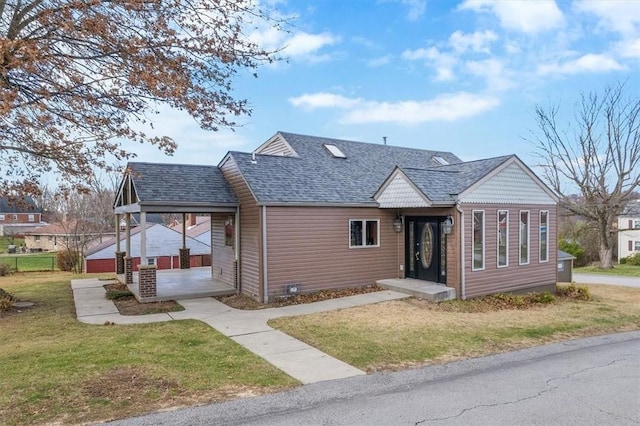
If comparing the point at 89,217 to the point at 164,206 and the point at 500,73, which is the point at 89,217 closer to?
the point at 164,206

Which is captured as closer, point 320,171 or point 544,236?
point 544,236

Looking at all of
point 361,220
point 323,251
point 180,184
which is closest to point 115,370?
point 180,184

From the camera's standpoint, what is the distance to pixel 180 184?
12.5 metres

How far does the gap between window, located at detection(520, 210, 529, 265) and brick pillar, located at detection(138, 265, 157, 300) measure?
→ 36.5 feet

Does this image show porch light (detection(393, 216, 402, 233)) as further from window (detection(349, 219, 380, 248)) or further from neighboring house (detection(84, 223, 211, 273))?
neighboring house (detection(84, 223, 211, 273))

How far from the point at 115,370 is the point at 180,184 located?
23.8 ft

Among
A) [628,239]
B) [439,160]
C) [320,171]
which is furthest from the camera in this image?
[628,239]

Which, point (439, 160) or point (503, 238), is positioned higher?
point (439, 160)

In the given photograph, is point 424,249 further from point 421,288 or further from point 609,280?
point 609,280

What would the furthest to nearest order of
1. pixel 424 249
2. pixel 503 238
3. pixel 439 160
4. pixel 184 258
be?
pixel 439 160, pixel 184 258, pixel 424 249, pixel 503 238

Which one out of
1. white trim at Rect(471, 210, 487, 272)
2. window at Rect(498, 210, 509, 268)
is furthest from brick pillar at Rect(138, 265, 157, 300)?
window at Rect(498, 210, 509, 268)

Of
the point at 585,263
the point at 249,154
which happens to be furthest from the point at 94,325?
the point at 585,263

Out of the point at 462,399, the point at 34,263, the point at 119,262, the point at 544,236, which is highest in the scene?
the point at 544,236

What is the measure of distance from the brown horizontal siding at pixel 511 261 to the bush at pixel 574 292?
15.7 inches
